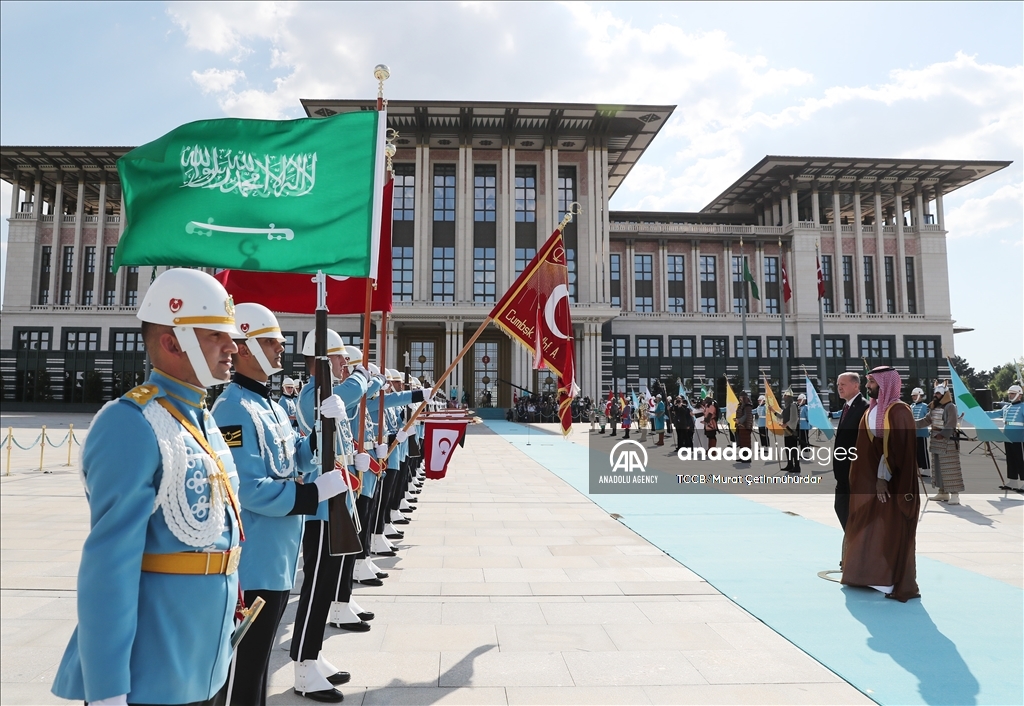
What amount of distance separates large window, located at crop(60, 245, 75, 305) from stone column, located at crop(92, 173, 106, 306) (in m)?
1.85

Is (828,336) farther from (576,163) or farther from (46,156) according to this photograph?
(46,156)

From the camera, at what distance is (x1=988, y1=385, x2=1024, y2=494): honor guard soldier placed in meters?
12.4

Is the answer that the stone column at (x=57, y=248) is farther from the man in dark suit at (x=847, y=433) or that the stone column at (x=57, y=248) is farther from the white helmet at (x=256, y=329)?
the man in dark suit at (x=847, y=433)

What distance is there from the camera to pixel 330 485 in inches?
117

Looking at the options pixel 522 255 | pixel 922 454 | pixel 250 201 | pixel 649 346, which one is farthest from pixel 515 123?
pixel 250 201

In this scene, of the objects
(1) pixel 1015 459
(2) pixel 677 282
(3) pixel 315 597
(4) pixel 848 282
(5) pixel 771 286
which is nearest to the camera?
(3) pixel 315 597

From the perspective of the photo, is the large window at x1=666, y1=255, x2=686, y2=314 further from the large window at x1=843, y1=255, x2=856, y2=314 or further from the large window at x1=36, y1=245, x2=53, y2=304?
the large window at x1=36, y1=245, x2=53, y2=304

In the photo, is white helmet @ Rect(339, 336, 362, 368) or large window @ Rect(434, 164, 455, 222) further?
large window @ Rect(434, 164, 455, 222)

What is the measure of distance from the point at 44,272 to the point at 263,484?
64435 mm

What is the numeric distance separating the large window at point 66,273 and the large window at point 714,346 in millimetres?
51673

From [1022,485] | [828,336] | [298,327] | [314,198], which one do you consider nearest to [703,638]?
[314,198]

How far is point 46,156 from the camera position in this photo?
2062 inches

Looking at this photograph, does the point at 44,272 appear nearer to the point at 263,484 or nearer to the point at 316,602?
the point at 316,602

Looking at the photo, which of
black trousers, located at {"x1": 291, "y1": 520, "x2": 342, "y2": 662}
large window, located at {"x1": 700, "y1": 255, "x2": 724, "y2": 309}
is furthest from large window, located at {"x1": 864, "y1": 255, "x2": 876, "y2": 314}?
black trousers, located at {"x1": 291, "y1": 520, "x2": 342, "y2": 662}
